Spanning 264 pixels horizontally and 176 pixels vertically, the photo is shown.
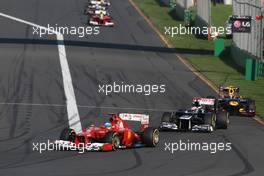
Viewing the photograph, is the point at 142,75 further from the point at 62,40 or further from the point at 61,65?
the point at 62,40

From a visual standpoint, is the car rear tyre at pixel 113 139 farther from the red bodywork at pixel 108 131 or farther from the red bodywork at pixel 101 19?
the red bodywork at pixel 101 19

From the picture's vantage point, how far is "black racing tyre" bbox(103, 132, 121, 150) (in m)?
26.2

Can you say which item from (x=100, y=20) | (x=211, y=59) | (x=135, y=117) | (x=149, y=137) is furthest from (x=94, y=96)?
(x=100, y=20)

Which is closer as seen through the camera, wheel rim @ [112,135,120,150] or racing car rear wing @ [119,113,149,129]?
wheel rim @ [112,135,120,150]

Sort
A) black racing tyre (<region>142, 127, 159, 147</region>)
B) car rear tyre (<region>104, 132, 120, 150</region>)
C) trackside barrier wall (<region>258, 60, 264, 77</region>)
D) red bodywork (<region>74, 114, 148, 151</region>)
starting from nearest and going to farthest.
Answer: car rear tyre (<region>104, 132, 120, 150</region>) → red bodywork (<region>74, 114, 148, 151</region>) → black racing tyre (<region>142, 127, 159, 147</region>) → trackside barrier wall (<region>258, 60, 264, 77</region>)

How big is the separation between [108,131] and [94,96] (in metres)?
15.9

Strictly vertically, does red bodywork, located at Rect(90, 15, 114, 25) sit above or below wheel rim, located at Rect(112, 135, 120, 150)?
above

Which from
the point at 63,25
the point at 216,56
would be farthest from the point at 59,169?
the point at 63,25

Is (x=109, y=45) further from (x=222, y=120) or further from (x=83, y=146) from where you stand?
(x=83, y=146)

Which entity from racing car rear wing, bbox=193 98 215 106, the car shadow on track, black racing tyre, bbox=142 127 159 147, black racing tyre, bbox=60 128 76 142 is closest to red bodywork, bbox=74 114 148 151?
black racing tyre, bbox=60 128 76 142

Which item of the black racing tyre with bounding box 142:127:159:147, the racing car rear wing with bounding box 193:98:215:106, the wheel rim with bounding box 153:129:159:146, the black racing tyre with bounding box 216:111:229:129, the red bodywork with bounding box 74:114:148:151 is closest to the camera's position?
the red bodywork with bounding box 74:114:148:151

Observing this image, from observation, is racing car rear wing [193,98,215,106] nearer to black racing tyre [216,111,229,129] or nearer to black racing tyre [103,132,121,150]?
black racing tyre [216,111,229,129]

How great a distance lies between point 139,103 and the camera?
40.8 meters

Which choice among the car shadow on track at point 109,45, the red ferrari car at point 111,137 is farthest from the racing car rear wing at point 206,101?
the car shadow on track at point 109,45
